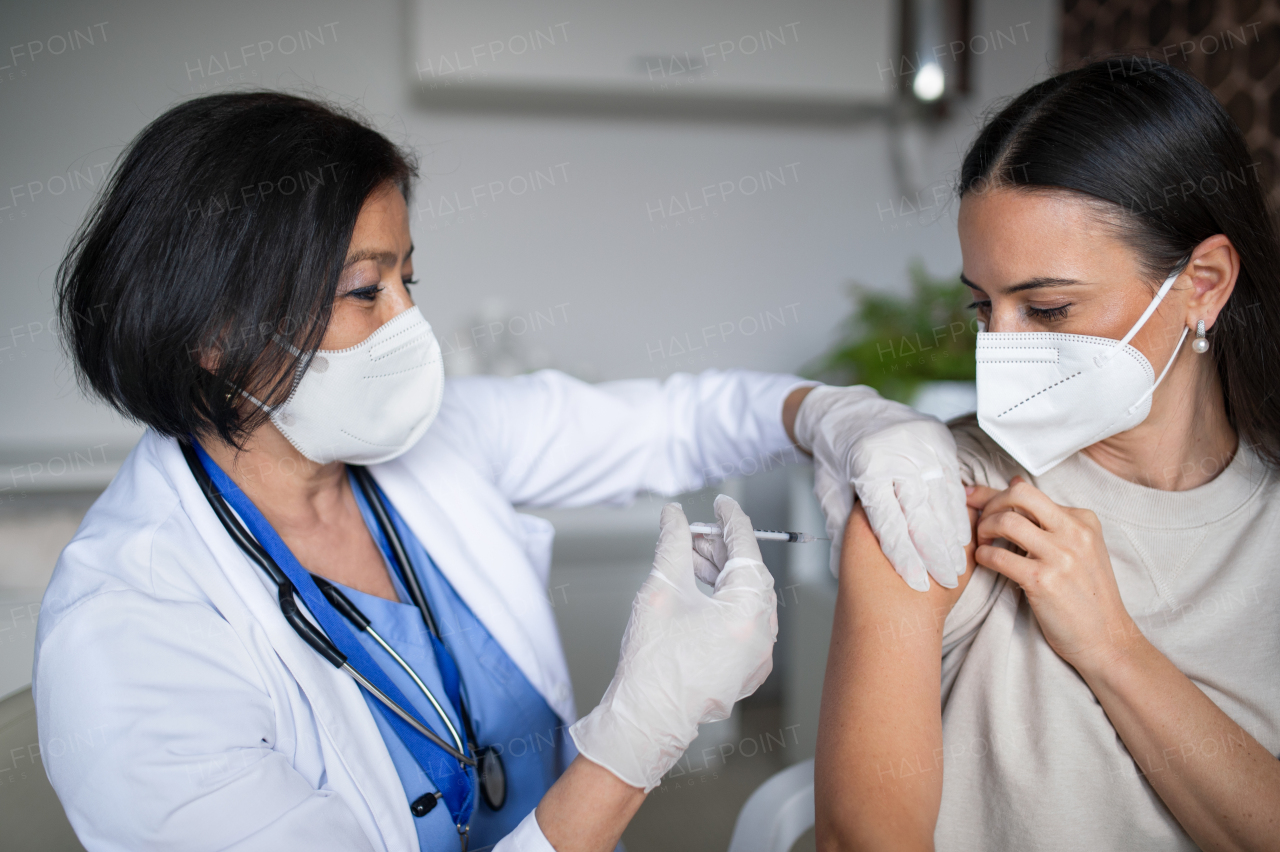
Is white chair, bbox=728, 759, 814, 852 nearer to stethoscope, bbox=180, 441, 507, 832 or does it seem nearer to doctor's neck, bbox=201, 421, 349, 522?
stethoscope, bbox=180, 441, 507, 832

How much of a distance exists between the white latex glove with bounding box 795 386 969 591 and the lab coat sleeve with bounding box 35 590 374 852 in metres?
0.78

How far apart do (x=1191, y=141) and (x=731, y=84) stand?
171 centimetres

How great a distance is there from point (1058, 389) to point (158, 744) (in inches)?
46.0

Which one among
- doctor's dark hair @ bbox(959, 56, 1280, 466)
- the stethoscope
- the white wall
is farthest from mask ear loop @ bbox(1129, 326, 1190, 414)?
the white wall

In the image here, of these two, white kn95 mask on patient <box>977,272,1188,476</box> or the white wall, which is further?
the white wall

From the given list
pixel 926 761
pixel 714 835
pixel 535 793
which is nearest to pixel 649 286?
pixel 714 835

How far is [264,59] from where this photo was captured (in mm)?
2436

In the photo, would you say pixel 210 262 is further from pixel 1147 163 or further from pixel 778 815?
pixel 1147 163

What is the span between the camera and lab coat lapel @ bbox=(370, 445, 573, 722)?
1.26 metres

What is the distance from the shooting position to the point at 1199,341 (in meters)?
1.06

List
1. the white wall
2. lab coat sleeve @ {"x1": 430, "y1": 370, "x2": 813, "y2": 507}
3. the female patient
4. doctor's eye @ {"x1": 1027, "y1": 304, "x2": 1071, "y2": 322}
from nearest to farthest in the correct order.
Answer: the female patient
doctor's eye @ {"x1": 1027, "y1": 304, "x2": 1071, "y2": 322}
lab coat sleeve @ {"x1": 430, "y1": 370, "x2": 813, "y2": 507}
the white wall

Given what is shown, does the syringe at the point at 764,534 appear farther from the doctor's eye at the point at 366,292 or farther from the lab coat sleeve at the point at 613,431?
the doctor's eye at the point at 366,292

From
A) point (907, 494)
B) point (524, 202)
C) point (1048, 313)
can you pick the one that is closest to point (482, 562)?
point (907, 494)

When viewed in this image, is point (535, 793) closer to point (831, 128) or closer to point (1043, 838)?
point (1043, 838)
